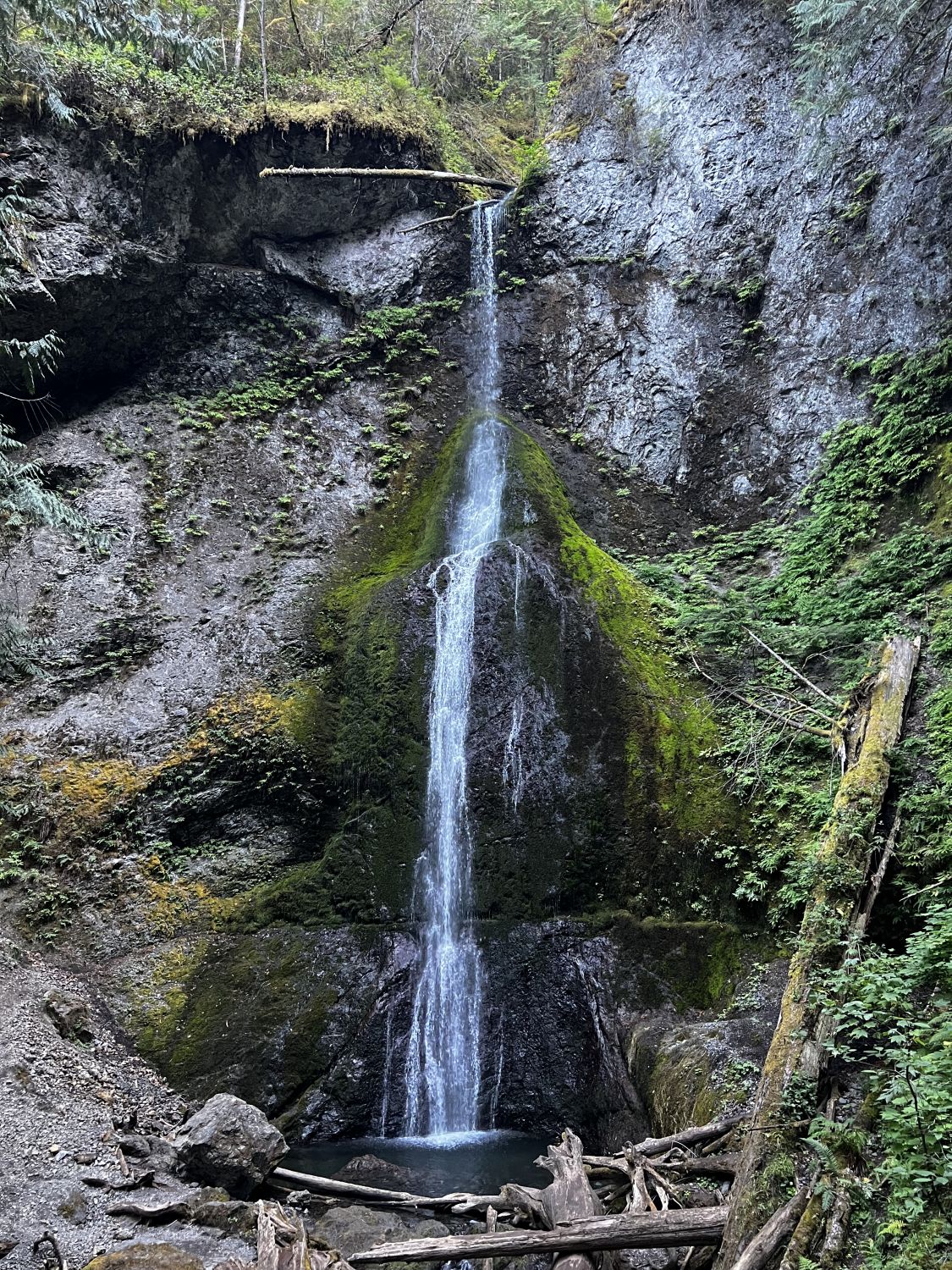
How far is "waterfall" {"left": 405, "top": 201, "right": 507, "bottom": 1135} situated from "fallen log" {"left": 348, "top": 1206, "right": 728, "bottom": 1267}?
4.27m

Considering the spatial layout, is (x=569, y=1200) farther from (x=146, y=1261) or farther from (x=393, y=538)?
(x=393, y=538)

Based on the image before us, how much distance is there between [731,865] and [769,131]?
43.0 feet

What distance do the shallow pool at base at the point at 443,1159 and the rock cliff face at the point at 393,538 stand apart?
29 cm

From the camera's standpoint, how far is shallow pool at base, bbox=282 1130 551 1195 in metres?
6.71

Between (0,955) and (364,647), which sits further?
(364,647)

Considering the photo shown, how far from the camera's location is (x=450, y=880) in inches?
361

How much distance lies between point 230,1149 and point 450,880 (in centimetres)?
369

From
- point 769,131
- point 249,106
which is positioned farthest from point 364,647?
point 769,131

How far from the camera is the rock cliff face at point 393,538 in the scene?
8391mm

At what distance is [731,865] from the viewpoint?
8.31m

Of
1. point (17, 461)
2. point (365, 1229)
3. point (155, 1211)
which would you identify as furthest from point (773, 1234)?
point (17, 461)

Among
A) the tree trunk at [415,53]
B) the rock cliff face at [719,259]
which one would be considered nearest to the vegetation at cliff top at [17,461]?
the rock cliff face at [719,259]

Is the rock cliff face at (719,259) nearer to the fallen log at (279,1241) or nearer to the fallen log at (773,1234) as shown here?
the fallen log at (773,1234)

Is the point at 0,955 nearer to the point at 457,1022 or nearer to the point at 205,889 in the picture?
the point at 205,889
